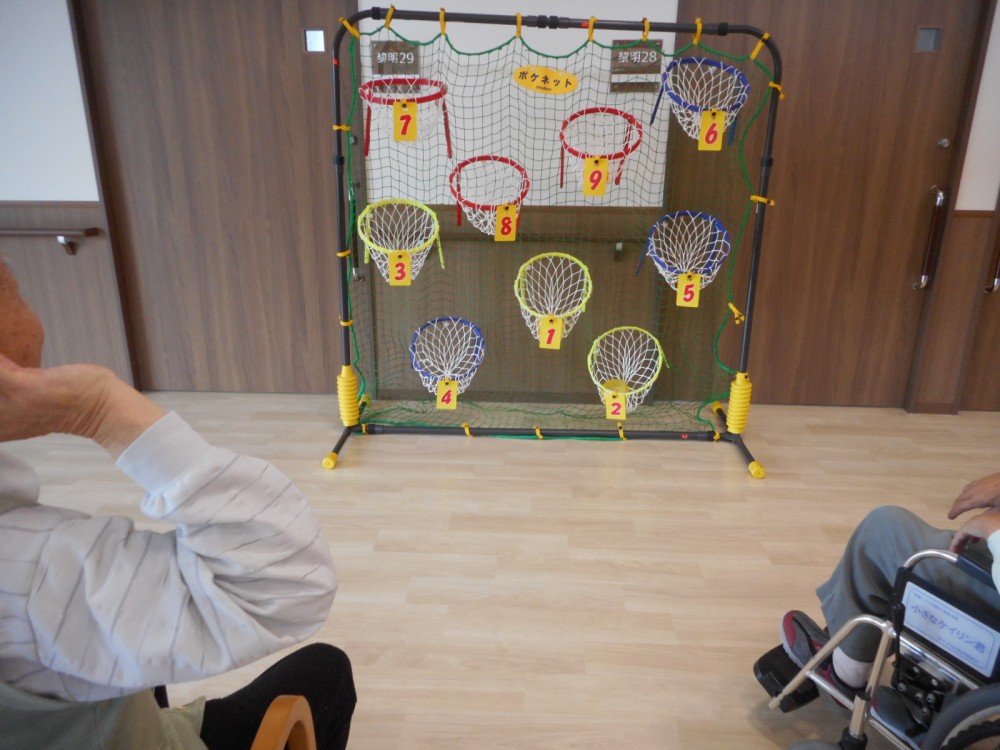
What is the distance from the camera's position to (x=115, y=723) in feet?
2.17

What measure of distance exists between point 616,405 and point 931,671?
1765 mm

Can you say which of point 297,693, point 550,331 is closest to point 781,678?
point 297,693

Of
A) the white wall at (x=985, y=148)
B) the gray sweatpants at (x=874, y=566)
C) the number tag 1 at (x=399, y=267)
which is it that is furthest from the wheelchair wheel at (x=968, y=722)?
the white wall at (x=985, y=148)

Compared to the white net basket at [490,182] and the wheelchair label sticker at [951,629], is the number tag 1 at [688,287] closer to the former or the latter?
the white net basket at [490,182]

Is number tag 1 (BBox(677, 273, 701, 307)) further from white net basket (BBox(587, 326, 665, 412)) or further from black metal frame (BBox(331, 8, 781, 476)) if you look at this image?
white net basket (BBox(587, 326, 665, 412))

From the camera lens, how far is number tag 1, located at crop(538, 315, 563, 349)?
2.74m

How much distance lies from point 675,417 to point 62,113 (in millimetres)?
3406

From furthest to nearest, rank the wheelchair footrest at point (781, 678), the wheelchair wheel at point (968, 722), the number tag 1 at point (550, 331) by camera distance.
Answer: the number tag 1 at point (550, 331) → the wheelchair footrest at point (781, 678) → the wheelchair wheel at point (968, 722)

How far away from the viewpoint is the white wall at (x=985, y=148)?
293 cm

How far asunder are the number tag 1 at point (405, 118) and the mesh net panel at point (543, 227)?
1.74 feet

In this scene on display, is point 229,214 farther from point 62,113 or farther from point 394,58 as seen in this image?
point 394,58

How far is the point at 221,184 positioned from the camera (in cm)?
323

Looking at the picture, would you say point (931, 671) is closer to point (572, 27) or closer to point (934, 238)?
point (572, 27)

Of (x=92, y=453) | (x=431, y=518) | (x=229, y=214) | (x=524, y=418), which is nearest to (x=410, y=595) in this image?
(x=431, y=518)
